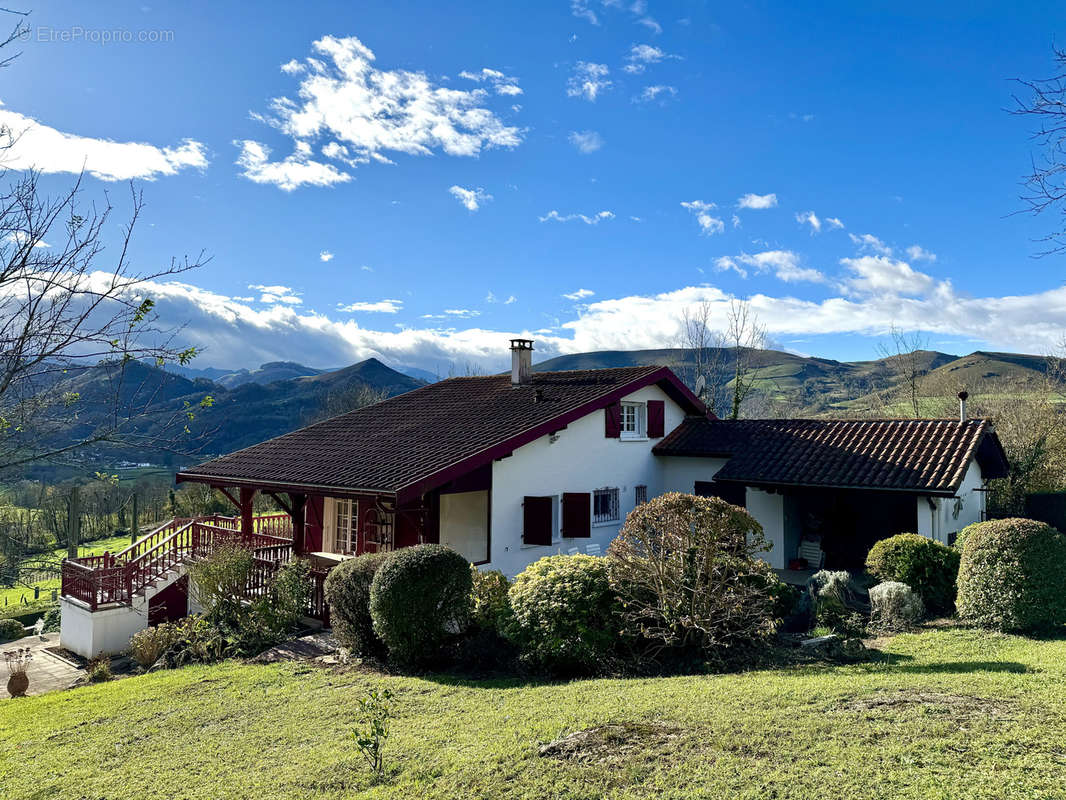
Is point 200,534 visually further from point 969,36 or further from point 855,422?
point 969,36

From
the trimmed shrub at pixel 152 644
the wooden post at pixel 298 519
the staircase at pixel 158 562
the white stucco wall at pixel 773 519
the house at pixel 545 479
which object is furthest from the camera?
the white stucco wall at pixel 773 519

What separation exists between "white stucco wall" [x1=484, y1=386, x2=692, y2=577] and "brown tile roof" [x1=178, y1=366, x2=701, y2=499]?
1.83 feet

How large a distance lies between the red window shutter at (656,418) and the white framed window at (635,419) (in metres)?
0.17

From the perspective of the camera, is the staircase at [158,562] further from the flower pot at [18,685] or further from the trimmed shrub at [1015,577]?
the trimmed shrub at [1015,577]

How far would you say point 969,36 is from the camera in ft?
36.3

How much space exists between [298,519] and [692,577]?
1094 cm

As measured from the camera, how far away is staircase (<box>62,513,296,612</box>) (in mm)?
14062

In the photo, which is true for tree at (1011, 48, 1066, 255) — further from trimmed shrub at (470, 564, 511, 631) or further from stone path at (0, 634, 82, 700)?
stone path at (0, 634, 82, 700)

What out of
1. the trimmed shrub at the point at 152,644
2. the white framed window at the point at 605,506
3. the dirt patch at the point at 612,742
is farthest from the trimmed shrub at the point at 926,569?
the trimmed shrub at the point at 152,644

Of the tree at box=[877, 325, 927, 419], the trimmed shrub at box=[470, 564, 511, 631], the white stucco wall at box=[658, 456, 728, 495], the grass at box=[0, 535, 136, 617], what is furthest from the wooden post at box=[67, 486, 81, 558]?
the tree at box=[877, 325, 927, 419]

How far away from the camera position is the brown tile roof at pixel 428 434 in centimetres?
1373

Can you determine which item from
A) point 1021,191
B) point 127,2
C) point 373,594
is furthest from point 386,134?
point 1021,191

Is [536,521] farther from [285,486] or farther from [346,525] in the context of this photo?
[285,486]

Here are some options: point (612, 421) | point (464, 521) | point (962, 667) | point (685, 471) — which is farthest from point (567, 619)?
point (685, 471)
